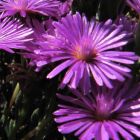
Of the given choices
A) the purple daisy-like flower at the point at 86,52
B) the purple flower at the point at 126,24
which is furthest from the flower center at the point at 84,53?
the purple flower at the point at 126,24

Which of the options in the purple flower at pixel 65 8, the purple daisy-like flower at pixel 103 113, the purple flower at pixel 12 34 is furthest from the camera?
the purple flower at pixel 65 8

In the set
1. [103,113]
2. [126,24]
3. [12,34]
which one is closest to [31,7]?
[12,34]

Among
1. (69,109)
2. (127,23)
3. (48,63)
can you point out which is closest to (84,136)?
(69,109)

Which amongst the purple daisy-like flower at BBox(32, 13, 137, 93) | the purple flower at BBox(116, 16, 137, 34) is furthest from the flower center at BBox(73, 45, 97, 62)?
the purple flower at BBox(116, 16, 137, 34)

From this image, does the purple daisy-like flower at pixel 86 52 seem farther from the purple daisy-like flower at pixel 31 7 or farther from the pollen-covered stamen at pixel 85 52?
the purple daisy-like flower at pixel 31 7

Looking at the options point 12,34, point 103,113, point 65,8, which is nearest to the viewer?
point 103,113

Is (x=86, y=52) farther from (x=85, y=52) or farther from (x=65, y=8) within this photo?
(x=65, y=8)

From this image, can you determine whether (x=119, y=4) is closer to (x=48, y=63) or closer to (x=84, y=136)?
(x=48, y=63)
